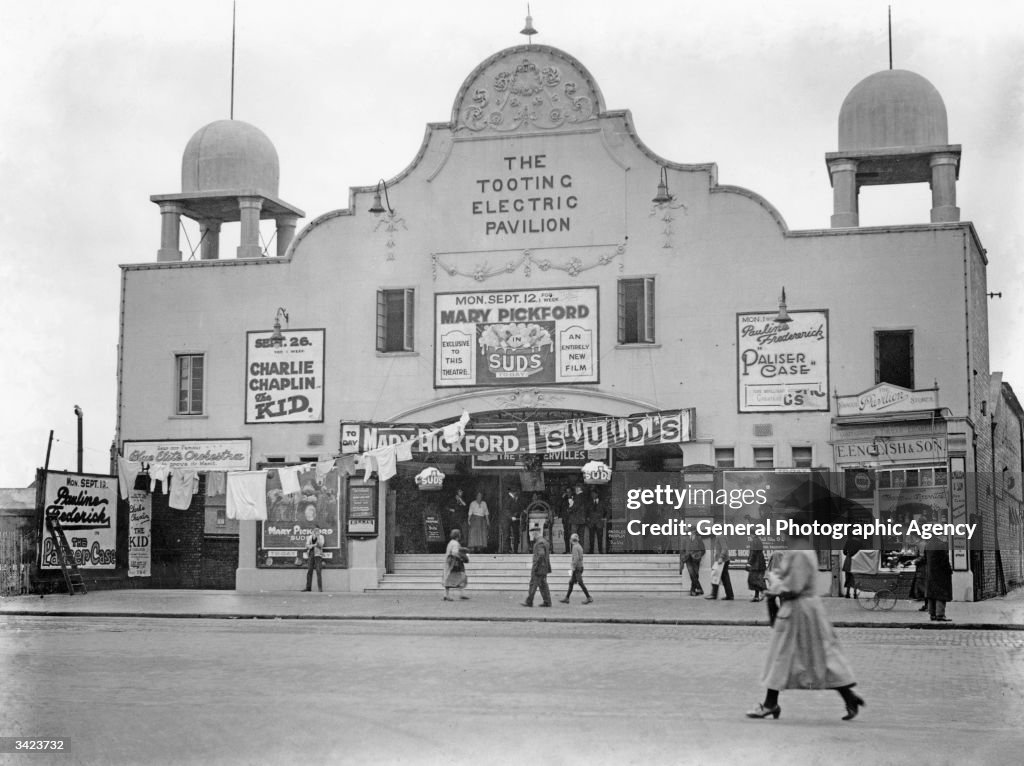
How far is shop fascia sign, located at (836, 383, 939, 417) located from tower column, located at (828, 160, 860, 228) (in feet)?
14.4

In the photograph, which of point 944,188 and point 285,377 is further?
point 285,377

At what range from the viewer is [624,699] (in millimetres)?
13250

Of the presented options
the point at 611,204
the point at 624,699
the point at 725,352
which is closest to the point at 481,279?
the point at 611,204

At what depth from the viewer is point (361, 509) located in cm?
3500

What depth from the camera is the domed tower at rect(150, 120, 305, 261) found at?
124ft

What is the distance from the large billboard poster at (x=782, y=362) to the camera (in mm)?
32969

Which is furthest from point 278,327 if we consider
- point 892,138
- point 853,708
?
point 853,708

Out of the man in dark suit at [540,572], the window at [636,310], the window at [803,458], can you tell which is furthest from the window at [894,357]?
the man in dark suit at [540,572]

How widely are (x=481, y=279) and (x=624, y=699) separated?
2250 cm

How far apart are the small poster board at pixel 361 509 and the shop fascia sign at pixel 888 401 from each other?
38.2ft

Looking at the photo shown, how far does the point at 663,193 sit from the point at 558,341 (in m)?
4.54

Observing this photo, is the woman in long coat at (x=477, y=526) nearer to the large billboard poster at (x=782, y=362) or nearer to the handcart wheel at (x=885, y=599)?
the large billboard poster at (x=782, y=362)

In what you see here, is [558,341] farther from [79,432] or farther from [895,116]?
[79,432]

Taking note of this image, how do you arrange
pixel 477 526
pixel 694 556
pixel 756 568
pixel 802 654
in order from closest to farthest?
pixel 802 654, pixel 756 568, pixel 694 556, pixel 477 526
